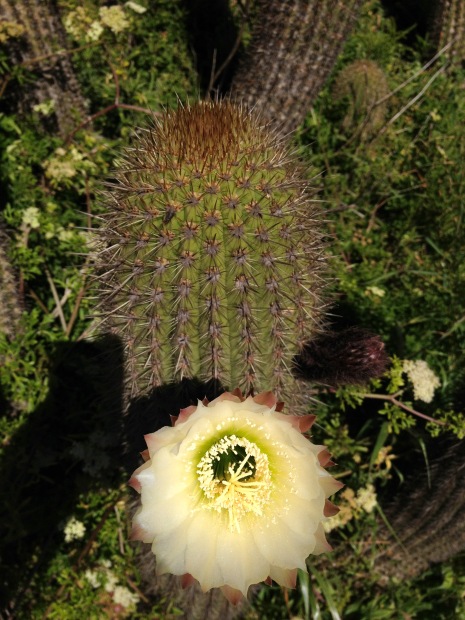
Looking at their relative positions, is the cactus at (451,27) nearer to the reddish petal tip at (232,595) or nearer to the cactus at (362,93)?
the cactus at (362,93)

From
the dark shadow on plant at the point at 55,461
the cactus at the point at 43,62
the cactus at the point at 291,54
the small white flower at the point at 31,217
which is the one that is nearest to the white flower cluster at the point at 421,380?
the dark shadow on plant at the point at 55,461

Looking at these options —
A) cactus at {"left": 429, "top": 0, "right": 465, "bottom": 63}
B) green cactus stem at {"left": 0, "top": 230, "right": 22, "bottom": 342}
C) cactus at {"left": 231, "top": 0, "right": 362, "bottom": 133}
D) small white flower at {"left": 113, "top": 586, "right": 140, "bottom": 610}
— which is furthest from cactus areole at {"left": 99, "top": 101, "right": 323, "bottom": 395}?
cactus at {"left": 429, "top": 0, "right": 465, "bottom": 63}

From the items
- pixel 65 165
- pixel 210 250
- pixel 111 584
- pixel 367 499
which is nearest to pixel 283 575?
pixel 210 250

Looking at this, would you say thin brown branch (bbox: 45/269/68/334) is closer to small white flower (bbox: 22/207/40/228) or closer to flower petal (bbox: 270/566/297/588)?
small white flower (bbox: 22/207/40/228)

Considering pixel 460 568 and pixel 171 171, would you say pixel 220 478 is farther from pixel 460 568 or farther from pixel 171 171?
pixel 460 568

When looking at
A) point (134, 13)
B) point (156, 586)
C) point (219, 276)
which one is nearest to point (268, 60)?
point (134, 13)

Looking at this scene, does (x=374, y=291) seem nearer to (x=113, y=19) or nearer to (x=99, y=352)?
→ (x=99, y=352)

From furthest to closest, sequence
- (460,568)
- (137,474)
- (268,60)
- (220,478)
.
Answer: (268,60)
(460,568)
(220,478)
(137,474)
